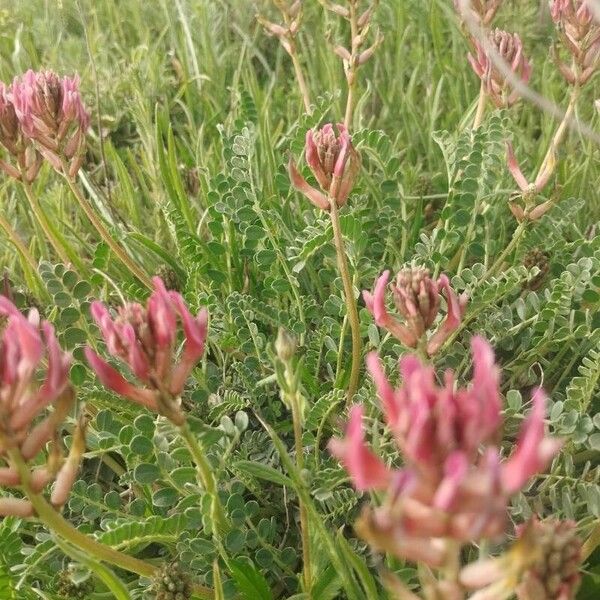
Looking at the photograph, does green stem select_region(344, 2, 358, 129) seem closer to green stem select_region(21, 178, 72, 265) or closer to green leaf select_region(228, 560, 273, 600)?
green stem select_region(21, 178, 72, 265)

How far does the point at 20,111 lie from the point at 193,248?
16.9 inches

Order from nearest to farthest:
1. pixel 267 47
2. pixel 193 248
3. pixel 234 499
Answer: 1. pixel 234 499
2. pixel 193 248
3. pixel 267 47

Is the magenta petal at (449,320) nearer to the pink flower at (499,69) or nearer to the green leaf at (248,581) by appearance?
the green leaf at (248,581)

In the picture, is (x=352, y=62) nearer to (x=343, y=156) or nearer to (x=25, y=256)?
(x=343, y=156)

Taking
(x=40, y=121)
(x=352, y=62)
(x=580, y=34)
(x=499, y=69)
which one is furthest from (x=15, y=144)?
(x=580, y=34)

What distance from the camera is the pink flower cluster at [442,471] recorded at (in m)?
0.56

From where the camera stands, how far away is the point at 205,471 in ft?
3.13

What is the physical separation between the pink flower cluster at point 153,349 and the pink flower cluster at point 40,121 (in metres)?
0.64

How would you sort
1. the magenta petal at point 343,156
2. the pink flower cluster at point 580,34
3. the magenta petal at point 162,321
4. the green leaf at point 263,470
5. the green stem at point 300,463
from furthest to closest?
the pink flower cluster at point 580,34, the magenta petal at point 343,156, the green leaf at point 263,470, the green stem at point 300,463, the magenta petal at point 162,321

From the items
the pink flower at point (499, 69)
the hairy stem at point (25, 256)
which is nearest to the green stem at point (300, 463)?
the hairy stem at point (25, 256)

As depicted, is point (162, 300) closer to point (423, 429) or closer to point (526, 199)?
point (423, 429)

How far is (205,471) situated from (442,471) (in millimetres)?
414

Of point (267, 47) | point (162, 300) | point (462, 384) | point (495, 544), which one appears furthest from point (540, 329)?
point (267, 47)

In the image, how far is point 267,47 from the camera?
307 centimetres
